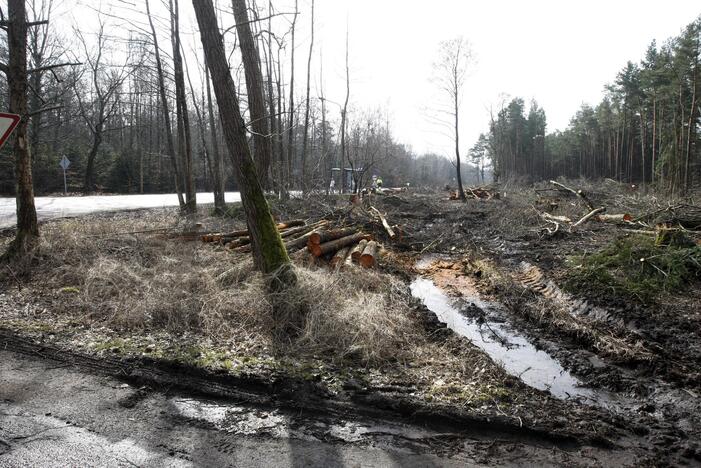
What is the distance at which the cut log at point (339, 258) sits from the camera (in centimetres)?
803

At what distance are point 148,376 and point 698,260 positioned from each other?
7.72 metres

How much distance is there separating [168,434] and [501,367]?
3.08m

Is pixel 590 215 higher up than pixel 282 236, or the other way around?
pixel 590 215

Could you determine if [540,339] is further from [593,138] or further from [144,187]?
[593,138]

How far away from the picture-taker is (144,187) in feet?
121

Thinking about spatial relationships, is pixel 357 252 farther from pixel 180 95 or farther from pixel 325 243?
pixel 180 95

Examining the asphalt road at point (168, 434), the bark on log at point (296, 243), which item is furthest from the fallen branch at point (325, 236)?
the asphalt road at point (168, 434)

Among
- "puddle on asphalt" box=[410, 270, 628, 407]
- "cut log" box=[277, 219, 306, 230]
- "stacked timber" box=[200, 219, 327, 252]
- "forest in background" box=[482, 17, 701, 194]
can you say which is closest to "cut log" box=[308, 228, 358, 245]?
"stacked timber" box=[200, 219, 327, 252]

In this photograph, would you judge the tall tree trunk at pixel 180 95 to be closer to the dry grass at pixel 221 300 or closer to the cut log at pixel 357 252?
the dry grass at pixel 221 300

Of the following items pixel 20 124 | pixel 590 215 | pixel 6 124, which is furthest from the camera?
pixel 590 215

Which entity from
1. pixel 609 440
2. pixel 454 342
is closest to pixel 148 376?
pixel 454 342

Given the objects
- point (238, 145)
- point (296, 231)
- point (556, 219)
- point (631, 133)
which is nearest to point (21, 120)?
point (238, 145)

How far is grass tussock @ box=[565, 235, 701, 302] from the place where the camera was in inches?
255

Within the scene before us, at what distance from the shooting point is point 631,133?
1948 inches
